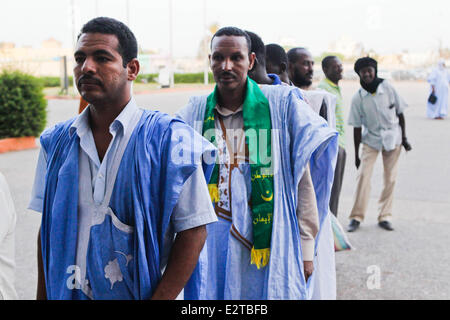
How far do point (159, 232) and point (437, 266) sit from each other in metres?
3.59

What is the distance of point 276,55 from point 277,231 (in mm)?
1722

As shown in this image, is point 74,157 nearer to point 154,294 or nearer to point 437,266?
point 154,294

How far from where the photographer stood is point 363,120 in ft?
19.5

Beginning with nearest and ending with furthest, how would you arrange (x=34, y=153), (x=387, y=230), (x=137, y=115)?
1. (x=137, y=115)
2. (x=387, y=230)
3. (x=34, y=153)

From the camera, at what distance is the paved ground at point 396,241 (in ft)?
13.8

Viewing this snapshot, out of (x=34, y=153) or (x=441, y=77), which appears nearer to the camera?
(x=34, y=153)

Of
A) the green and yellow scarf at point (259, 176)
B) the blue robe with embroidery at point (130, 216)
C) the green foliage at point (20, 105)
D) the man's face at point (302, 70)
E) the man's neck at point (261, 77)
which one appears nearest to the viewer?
the blue robe with embroidery at point (130, 216)

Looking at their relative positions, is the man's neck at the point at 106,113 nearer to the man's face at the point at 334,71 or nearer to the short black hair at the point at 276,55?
the short black hair at the point at 276,55

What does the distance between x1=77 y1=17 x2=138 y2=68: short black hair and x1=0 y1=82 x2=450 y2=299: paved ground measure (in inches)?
109

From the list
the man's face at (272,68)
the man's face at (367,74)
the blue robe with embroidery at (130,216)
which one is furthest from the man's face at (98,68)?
the man's face at (367,74)

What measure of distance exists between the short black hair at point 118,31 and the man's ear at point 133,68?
14 millimetres

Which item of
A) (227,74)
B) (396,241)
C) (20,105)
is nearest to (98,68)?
(227,74)
